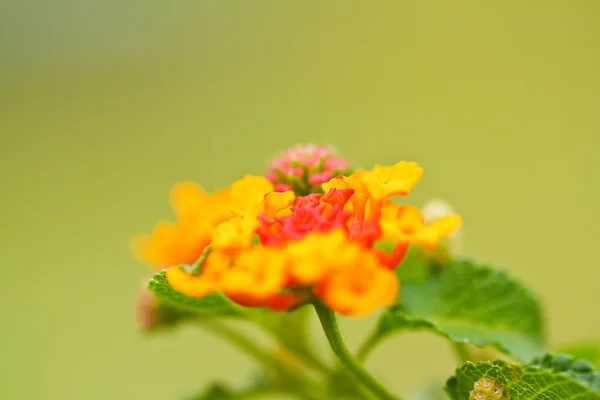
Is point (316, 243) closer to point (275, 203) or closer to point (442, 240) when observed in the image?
point (275, 203)

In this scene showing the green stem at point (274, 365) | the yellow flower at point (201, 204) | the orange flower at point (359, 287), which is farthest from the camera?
the green stem at point (274, 365)

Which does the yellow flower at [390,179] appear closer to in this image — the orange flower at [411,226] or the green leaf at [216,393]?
the orange flower at [411,226]

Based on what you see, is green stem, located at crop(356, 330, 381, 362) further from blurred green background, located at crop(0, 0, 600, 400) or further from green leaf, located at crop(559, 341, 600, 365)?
blurred green background, located at crop(0, 0, 600, 400)

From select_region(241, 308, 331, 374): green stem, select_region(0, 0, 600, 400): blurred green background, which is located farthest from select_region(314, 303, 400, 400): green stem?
select_region(0, 0, 600, 400): blurred green background

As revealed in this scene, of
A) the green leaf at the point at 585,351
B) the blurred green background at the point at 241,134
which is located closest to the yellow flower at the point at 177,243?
the green leaf at the point at 585,351

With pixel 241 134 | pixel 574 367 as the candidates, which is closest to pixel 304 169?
pixel 574 367
